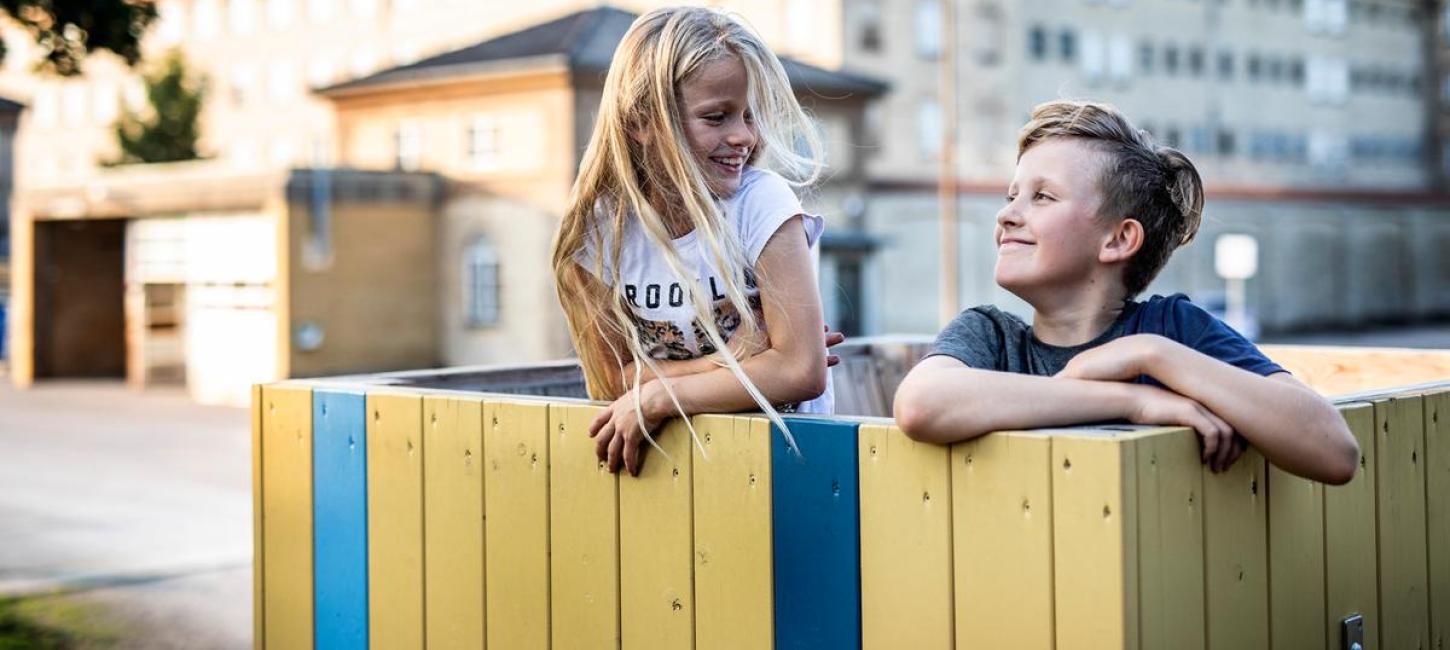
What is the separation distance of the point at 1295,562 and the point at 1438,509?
0.57 m

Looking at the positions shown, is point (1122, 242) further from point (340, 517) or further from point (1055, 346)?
point (340, 517)

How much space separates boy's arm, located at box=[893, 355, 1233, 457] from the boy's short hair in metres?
0.50

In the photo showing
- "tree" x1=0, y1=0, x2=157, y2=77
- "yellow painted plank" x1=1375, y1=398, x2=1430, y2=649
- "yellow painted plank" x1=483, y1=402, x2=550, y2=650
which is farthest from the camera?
"tree" x1=0, y1=0, x2=157, y2=77

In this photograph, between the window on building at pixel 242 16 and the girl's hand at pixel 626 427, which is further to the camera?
the window on building at pixel 242 16

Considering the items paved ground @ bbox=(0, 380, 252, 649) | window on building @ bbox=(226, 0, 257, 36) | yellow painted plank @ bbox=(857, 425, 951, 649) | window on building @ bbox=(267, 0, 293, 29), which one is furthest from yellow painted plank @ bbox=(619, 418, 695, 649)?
window on building @ bbox=(226, 0, 257, 36)

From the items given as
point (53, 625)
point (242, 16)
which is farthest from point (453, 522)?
point (242, 16)

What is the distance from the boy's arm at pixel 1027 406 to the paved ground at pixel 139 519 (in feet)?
14.4

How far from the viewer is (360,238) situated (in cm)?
3216

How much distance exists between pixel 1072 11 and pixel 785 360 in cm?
5119

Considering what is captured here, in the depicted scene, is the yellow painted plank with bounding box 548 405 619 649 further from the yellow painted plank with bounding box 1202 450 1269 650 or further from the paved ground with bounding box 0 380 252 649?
the paved ground with bounding box 0 380 252 649

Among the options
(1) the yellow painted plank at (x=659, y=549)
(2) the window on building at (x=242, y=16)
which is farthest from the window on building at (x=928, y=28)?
(1) the yellow painted plank at (x=659, y=549)

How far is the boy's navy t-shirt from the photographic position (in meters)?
2.91

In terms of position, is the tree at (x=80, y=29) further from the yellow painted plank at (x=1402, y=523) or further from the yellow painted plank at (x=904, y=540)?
the yellow painted plank at (x=1402, y=523)

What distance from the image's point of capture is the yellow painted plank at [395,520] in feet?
11.6
